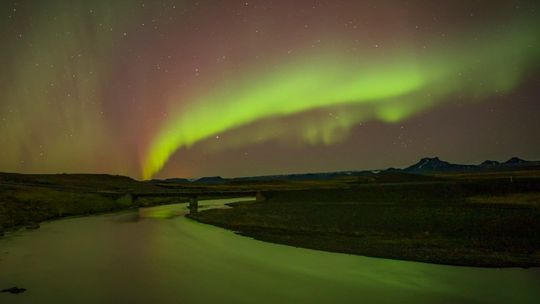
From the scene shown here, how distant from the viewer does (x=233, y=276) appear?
87.4 ft

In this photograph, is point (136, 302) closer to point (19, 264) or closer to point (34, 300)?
point (34, 300)

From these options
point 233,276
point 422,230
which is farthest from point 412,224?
point 233,276

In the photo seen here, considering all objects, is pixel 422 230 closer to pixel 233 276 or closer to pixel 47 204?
pixel 233 276

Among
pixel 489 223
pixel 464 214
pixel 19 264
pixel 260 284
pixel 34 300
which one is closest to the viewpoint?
pixel 34 300

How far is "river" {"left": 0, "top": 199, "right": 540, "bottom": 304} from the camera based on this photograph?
21.0 metres

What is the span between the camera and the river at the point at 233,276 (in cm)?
2105

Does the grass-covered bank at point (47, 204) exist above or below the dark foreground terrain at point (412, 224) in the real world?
above

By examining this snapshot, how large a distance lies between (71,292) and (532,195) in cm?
5867

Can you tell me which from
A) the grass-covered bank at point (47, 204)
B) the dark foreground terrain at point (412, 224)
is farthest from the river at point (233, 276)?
the grass-covered bank at point (47, 204)

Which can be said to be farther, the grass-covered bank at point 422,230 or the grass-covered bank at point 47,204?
the grass-covered bank at point 47,204

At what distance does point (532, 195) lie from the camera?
59.4 metres

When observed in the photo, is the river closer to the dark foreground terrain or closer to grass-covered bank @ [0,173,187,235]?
the dark foreground terrain

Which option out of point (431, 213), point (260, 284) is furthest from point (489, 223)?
point (260, 284)

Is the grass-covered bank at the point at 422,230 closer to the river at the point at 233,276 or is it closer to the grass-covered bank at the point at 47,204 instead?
the river at the point at 233,276
